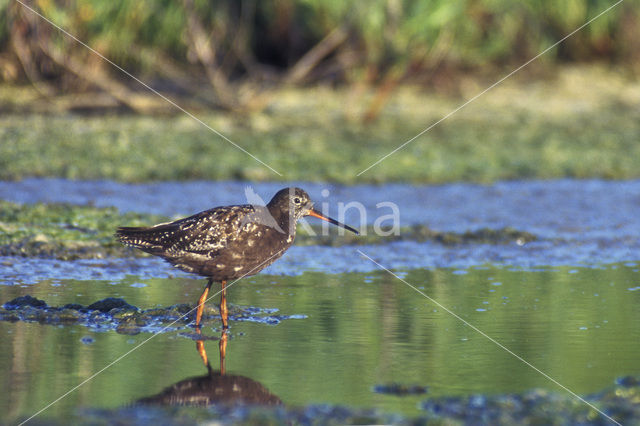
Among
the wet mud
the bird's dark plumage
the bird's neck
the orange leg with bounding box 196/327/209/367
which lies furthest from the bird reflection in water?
the bird's neck

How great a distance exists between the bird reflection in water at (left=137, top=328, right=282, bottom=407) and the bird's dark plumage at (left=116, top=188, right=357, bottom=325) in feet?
4.66

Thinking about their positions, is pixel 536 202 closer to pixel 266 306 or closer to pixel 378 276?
pixel 378 276

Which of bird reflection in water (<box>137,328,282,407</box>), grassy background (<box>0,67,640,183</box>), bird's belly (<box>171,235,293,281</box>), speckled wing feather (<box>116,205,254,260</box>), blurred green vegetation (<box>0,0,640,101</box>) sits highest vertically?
blurred green vegetation (<box>0,0,640,101</box>)


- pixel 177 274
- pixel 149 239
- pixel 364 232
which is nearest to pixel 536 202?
pixel 364 232

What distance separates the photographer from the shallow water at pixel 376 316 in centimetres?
529

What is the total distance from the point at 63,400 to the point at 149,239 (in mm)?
2205

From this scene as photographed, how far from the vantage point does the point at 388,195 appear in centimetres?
1159

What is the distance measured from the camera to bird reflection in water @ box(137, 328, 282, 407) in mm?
4930

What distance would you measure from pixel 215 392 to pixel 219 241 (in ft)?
6.03

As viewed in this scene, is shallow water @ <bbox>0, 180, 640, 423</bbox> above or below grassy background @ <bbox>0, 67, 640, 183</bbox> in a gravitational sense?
below

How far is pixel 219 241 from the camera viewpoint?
22.4 feet

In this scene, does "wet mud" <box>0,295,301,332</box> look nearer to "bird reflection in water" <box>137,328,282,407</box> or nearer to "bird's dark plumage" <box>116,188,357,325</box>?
"bird's dark plumage" <box>116,188,357,325</box>

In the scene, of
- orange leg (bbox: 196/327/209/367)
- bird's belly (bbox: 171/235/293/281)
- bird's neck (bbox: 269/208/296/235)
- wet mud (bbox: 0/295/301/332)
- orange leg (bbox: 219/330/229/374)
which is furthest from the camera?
bird's neck (bbox: 269/208/296/235)

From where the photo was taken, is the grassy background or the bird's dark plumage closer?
the bird's dark plumage
